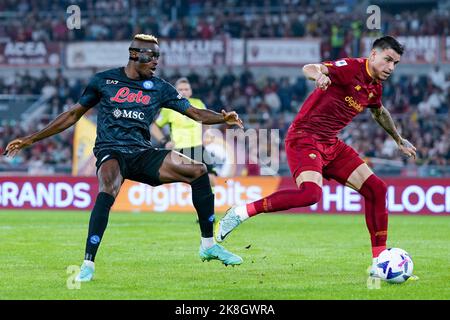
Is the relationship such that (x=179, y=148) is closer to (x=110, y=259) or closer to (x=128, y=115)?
(x=110, y=259)

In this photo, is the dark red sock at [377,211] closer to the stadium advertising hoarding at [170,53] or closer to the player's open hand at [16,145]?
the player's open hand at [16,145]

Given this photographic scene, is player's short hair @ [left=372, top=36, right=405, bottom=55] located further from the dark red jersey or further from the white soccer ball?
the white soccer ball

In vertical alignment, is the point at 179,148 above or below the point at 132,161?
below

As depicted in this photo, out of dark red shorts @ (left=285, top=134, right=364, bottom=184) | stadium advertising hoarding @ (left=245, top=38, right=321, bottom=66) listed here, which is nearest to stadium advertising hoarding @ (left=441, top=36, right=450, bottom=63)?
stadium advertising hoarding @ (left=245, top=38, right=321, bottom=66)

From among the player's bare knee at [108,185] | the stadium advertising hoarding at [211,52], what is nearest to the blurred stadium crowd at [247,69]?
the stadium advertising hoarding at [211,52]

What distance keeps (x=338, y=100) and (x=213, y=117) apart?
4.21 ft

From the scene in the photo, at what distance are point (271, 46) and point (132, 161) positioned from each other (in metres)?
24.1

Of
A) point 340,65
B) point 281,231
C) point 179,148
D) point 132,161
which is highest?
point 340,65

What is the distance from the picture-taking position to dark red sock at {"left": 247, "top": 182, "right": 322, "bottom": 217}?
31.9 ft

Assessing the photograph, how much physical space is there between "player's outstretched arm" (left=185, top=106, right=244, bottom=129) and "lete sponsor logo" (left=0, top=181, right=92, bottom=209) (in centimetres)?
1412

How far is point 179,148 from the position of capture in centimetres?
1692

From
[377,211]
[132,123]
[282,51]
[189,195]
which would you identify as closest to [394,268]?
[377,211]

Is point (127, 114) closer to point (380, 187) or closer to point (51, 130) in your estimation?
point (51, 130)
